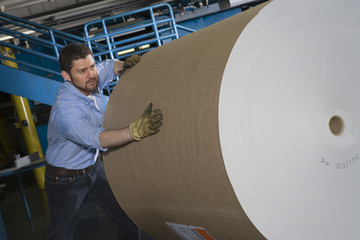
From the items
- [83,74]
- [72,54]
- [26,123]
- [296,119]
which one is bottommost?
[296,119]

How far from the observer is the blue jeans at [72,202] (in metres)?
2.04

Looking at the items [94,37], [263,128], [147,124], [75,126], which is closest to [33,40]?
[94,37]

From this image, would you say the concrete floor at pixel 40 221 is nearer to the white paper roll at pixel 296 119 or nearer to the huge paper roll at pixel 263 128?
the huge paper roll at pixel 263 128

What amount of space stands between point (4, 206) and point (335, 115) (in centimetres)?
→ 598

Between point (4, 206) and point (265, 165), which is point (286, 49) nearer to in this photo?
point (265, 165)

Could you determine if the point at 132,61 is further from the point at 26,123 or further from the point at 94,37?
the point at 26,123

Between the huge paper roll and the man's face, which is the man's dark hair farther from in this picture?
the huge paper roll

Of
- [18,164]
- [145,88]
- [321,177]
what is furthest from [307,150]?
[18,164]

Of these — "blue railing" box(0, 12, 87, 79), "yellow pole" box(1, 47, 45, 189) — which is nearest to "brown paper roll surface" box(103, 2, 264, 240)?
"blue railing" box(0, 12, 87, 79)

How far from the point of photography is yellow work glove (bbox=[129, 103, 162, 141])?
4.87 feet

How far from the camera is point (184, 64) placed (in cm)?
149

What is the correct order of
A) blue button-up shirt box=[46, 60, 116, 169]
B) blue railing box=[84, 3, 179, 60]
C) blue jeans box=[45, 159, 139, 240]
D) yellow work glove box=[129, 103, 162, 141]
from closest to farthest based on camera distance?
yellow work glove box=[129, 103, 162, 141] < blue button-up shirt box=[46, 60, 116, 169] < blue jeans box=[45, 159, 139, 240] < blue railing box=[84, 3, 179, 60]

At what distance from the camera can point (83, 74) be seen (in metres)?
1.93

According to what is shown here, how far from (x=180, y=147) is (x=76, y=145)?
0.85 meters
